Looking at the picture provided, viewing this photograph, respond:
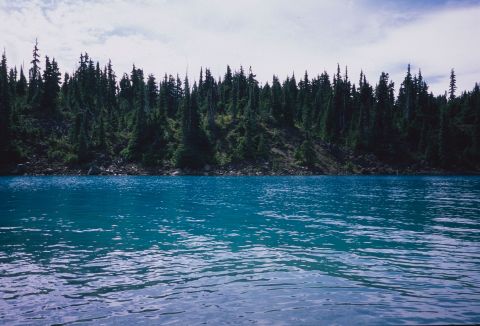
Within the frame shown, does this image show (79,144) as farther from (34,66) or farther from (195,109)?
(34,66)

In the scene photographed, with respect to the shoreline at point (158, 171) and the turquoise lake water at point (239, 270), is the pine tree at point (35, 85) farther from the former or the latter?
the turquoise lake water at point (239, 270)

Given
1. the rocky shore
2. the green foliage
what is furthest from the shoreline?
the green foliage

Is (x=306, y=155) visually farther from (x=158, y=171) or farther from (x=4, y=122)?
(x=4, y=122)

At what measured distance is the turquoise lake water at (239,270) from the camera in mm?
10031

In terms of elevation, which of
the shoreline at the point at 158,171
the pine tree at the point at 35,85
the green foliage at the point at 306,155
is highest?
the pine tree at the point at 35,85

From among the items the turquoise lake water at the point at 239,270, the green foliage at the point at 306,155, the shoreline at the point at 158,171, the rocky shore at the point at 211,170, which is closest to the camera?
the turquoise lake water at the point at 239,270

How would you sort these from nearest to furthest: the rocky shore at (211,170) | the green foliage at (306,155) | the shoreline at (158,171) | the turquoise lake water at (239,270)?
the turquoise lake water at (239,270) → the shoreline at (158,171) → the rocky shore at (211,170) → the green foliage at (306,155)

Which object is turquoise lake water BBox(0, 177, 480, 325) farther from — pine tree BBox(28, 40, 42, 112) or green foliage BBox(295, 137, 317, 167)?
pine tree BBox(28, 40, 42, 112)

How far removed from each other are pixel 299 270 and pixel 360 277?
7.71 ft

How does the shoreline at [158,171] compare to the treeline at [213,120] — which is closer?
the shoreline at [158,171]

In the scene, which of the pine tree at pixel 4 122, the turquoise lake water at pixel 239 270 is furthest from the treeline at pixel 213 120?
the turquoise lake water at pixel 239 270

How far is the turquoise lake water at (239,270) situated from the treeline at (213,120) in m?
85.8

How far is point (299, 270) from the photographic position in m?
14.2

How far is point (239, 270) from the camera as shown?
14180 mm
